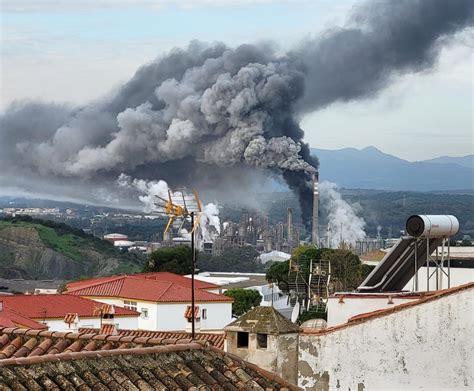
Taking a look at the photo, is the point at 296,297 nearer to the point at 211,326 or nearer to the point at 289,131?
the point at 211,326

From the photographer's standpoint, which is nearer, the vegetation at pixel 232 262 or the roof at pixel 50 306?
the roof at pixel 50 306

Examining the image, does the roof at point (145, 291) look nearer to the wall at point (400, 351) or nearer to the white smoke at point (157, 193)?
the wall at point (400, 351)

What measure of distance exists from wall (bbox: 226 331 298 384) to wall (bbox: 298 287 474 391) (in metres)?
Answer: 0.99

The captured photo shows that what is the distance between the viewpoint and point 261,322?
1223cm

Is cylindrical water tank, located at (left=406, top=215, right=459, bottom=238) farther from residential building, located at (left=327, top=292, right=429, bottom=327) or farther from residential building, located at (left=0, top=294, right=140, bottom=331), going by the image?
residential building, located at (left=0, top=294, right=140, bottom=331)

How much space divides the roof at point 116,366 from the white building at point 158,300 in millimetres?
40167

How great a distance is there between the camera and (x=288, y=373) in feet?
41.5

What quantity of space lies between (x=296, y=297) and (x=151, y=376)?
49.9 meters

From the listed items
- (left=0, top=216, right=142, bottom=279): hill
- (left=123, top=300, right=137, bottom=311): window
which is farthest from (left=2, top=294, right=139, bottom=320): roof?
(left=0, top=216, right=142, bottom=279): hill

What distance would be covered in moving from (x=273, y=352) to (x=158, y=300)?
3945cm

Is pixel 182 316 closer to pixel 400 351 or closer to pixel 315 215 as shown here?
pixel 400 351

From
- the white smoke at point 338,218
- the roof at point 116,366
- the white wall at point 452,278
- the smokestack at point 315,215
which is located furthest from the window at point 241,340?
the white smoke at point 338,218

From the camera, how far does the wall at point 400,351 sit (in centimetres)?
1380

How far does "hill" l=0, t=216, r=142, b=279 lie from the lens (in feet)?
410
